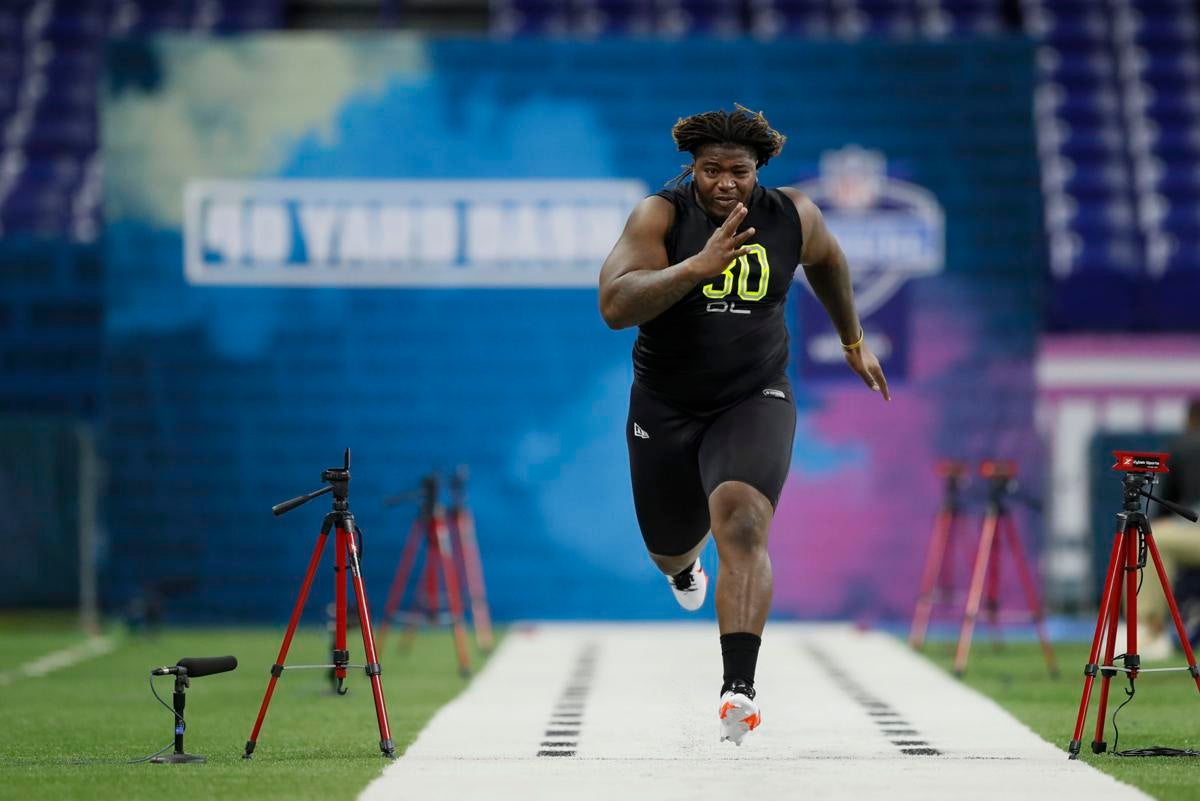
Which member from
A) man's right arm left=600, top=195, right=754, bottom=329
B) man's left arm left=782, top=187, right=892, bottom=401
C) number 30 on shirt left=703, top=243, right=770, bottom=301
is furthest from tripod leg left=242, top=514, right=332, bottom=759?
man's left arm left=782, top=187, right=892, bottom=401

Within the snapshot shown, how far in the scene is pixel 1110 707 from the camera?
24.9ft

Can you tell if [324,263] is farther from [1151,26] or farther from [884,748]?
[1151,26]

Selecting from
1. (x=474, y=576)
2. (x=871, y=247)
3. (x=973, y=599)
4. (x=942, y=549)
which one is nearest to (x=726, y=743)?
(x=973, y=599)

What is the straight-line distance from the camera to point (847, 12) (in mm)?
17609

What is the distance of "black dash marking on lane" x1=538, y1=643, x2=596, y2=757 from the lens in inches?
245

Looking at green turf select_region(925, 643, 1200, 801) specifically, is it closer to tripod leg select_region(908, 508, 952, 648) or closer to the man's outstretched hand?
tripod leg select_region(908, 508, 952, 648)

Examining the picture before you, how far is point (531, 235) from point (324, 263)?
1361 mm

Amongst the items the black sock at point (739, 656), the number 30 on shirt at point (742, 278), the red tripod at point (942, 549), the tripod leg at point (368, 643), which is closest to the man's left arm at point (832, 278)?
the number 30 on shirt at point (742, 278)

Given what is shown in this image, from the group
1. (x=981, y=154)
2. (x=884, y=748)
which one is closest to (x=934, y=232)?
(x=981, y=154)

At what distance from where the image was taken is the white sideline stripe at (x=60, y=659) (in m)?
9.44

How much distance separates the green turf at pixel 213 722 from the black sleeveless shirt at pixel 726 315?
1.54 metres

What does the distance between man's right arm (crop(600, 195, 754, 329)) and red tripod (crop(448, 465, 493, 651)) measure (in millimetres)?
4416

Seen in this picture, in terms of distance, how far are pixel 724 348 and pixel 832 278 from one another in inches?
21.3

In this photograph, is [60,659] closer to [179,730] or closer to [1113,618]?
[179,730]
